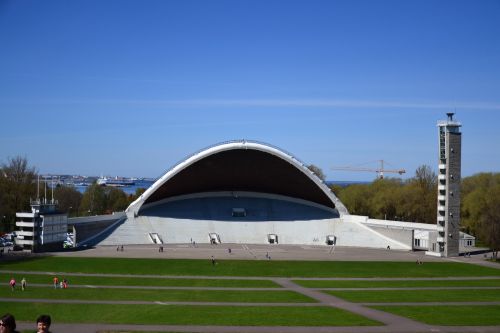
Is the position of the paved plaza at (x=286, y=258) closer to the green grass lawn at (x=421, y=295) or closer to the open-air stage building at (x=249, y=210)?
the green grass lawn at (x=421, y=295)

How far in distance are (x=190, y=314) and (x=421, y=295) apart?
15.0 metres

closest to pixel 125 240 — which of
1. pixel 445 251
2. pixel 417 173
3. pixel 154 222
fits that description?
pixel 154 222

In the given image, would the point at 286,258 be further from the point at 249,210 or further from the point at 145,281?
the point at 249,210

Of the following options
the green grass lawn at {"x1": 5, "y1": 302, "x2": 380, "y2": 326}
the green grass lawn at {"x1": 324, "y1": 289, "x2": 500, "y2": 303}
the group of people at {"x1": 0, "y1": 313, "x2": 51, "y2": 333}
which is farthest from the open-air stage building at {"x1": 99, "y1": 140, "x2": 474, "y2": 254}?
the group of people at {"x1": 0, "y1": 313, "x2": 51, "y2": 333}

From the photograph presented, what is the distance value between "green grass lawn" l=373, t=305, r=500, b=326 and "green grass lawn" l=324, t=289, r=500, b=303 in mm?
2437

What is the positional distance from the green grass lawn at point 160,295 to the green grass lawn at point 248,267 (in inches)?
316

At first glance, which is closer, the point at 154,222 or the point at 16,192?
the point at 154,222

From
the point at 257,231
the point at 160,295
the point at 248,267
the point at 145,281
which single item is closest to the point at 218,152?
the point at 257,231

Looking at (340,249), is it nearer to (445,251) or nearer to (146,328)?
(445,251)

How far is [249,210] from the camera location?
7669cm

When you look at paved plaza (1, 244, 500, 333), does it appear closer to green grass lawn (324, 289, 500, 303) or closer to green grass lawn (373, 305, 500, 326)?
green grass lawn (373, 305, 500, 326)

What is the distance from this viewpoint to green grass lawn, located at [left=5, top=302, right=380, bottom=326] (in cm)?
2603

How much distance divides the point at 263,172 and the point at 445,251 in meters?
24.5

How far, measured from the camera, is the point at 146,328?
968 inches
